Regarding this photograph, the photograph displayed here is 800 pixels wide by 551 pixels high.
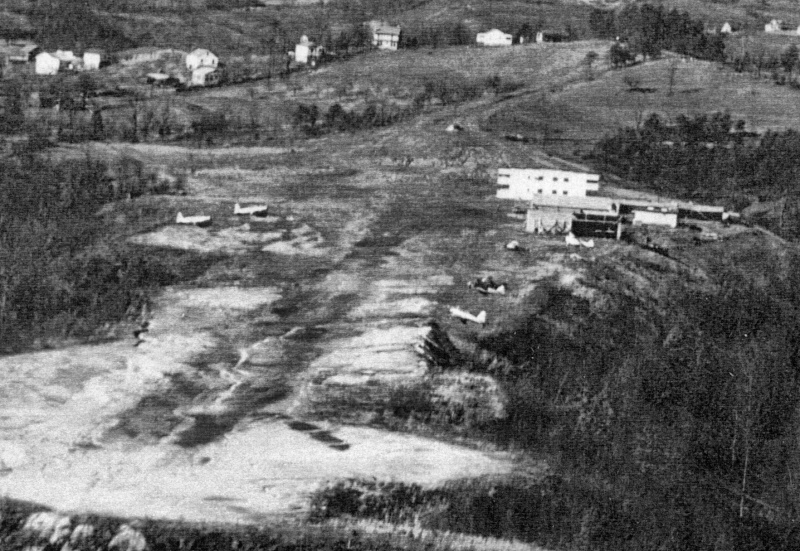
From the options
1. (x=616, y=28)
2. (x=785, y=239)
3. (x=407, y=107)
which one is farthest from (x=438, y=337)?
(x=616, y=28)

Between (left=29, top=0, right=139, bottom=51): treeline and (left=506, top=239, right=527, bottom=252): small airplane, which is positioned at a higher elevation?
(left=29, top=0, right=139, bottom=51): treeline

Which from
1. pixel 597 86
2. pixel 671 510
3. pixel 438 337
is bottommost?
pixel 671 510

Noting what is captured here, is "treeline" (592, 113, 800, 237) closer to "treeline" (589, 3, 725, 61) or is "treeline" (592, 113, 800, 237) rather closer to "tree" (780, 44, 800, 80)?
"tree" (780, 44, 800, 80)

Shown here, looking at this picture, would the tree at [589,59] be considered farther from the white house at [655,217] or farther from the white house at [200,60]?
the white house at [655,217]

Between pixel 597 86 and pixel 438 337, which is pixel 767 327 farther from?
pixel 597 86

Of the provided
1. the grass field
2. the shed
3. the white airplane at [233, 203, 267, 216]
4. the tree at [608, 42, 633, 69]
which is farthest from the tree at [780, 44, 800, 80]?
the white airplane at [233, 203, 267, 216]

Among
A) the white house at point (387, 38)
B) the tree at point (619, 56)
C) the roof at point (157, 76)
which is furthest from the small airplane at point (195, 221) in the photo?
the white house at point (387, 38)
